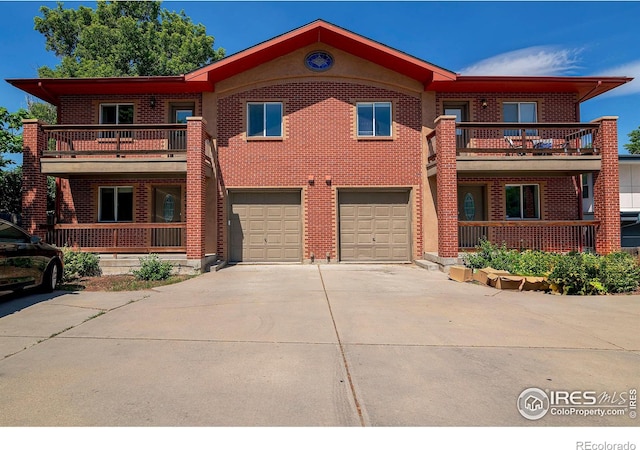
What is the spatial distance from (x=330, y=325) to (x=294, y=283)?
3940mm

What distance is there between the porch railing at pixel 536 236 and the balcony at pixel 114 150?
963cm

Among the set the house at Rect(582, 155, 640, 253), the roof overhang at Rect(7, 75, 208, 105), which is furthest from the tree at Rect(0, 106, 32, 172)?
the house at Rect(582, 155, 640, 253)

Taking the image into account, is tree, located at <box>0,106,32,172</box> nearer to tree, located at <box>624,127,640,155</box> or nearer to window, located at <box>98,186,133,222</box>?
window, located at <box>98,186,133,222</box>

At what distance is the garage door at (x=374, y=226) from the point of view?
13641 mm

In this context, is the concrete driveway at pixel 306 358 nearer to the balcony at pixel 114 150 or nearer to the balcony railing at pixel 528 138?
the balcony at pixel 114 150

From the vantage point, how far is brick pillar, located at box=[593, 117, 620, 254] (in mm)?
11984

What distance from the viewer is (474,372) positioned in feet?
12.1

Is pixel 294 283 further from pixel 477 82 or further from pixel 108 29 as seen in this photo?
pixel 108 29

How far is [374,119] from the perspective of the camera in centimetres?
1379

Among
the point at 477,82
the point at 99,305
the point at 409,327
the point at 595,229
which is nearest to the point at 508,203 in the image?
the point at 595,229

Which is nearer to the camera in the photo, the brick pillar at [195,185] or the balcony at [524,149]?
the brick pillar at [195,185]

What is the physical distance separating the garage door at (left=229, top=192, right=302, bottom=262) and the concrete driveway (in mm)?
6022

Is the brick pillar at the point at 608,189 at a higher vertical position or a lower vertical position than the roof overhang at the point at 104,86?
lower

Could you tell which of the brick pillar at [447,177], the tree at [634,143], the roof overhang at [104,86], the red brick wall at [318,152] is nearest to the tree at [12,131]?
the roof overhang at [104,86]
